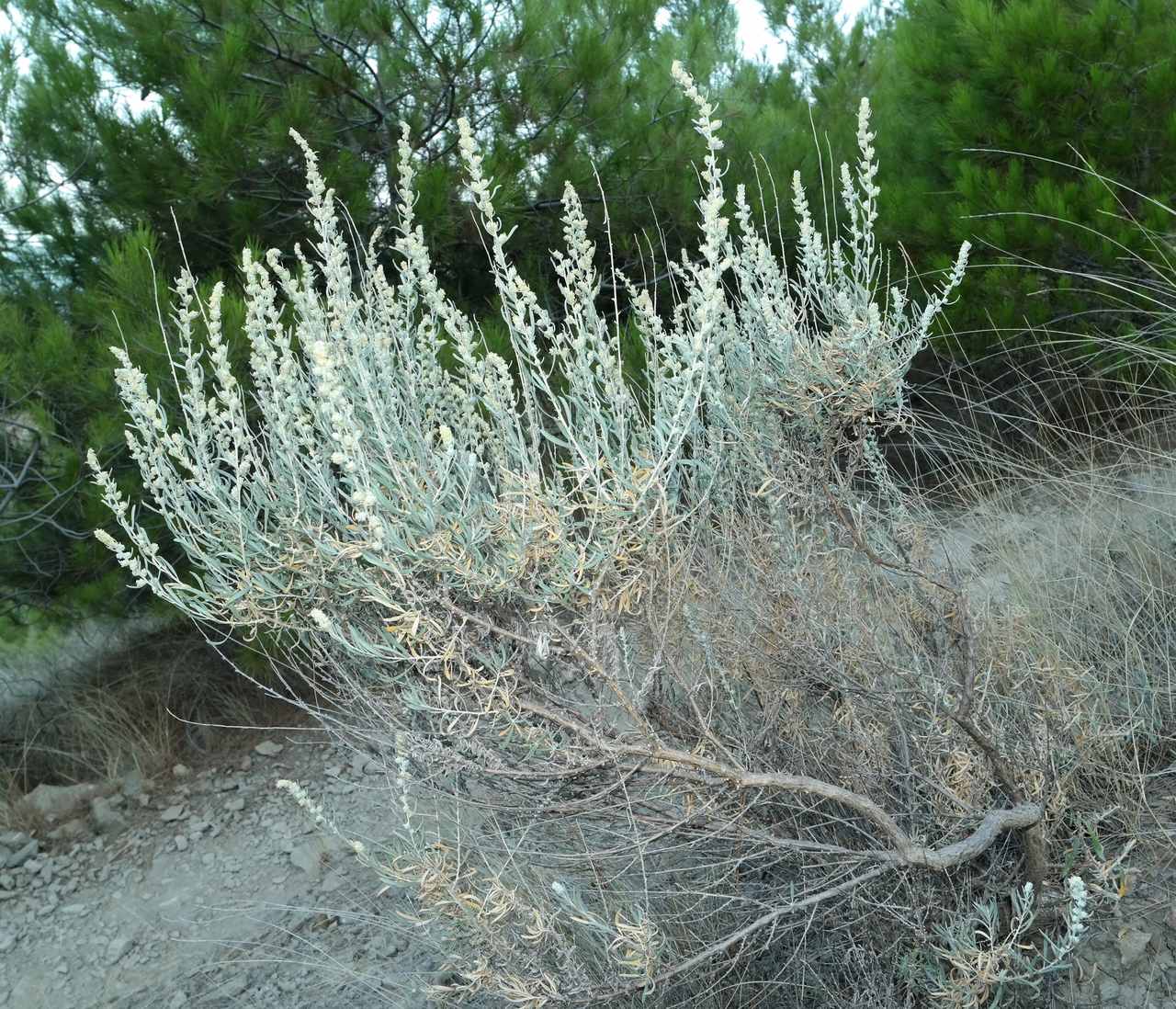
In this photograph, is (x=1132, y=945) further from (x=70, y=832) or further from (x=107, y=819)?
(x=70, y=832)

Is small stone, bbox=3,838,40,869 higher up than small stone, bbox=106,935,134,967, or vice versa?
small stone, bbox=3,838,40,869

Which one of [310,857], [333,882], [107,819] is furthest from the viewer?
[107,819]

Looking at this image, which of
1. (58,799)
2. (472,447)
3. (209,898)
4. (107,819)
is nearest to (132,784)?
(107,819)

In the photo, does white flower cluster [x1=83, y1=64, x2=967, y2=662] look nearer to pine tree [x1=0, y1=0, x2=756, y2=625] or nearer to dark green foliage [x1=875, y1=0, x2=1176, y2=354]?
pine tree [x1=0, y1=0, x2=756, y2=625]

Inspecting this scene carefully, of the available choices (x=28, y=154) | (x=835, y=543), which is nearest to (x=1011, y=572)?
(x=835, y=543)

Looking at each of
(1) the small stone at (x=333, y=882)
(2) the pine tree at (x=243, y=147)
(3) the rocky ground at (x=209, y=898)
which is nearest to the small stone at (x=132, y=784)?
(3) the rocky ground at (x=209, y=898)

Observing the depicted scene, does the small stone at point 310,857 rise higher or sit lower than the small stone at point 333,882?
higher

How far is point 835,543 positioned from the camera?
2537 mm

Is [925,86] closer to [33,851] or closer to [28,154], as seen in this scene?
[28,154]

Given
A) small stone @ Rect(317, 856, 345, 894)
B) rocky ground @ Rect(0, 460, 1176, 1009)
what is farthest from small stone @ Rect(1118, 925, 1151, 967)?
small stone @ Rect(317, 856, 345, 894)

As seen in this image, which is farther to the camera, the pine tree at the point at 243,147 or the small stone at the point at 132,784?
the small stone at the point at 132,784

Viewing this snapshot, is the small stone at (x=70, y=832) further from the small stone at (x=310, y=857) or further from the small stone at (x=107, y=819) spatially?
the small stone at (x=310, y=857)

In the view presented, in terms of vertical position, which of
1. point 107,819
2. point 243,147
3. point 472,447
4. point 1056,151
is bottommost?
point 107,819

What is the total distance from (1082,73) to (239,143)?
12.7ft
